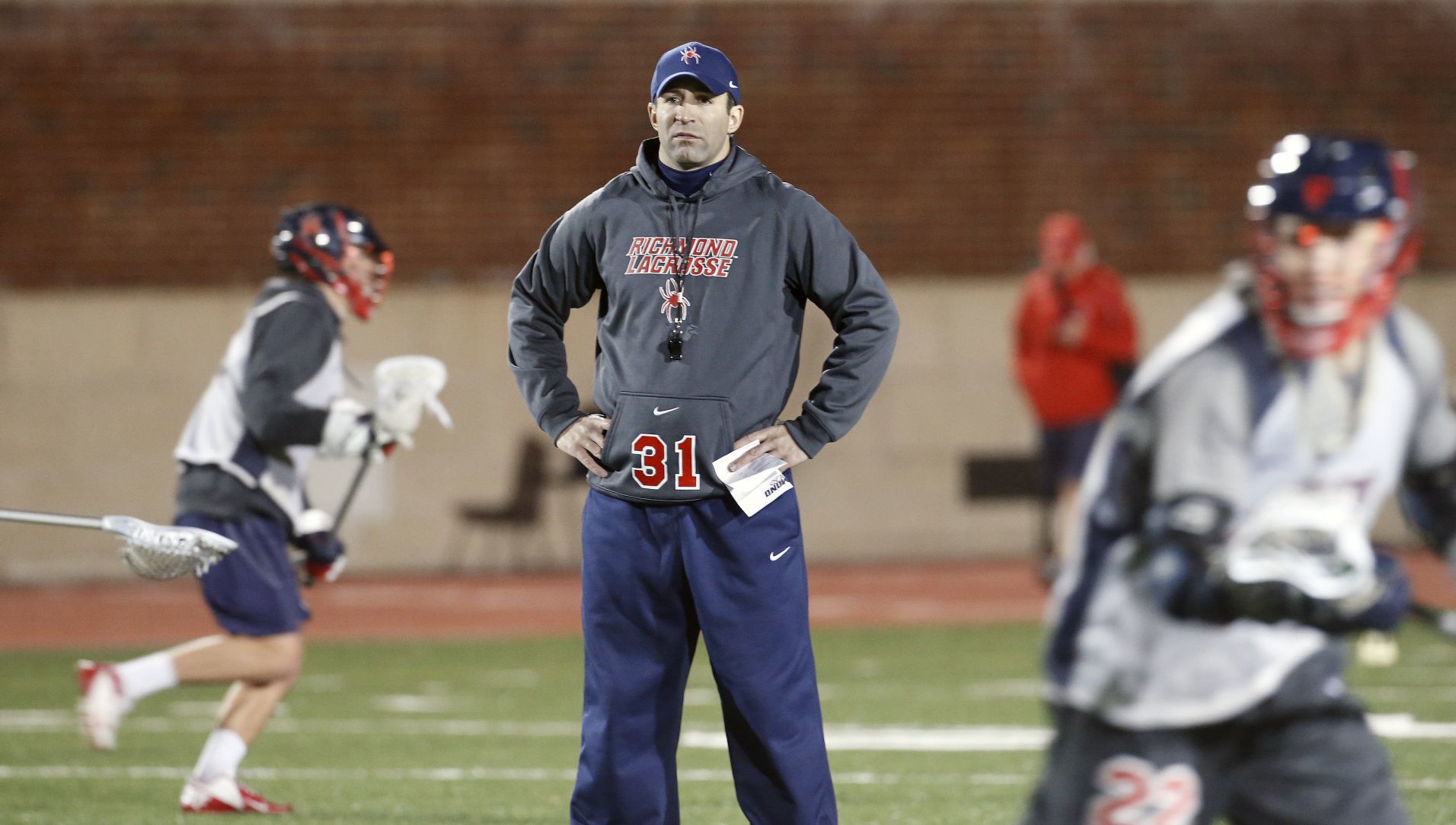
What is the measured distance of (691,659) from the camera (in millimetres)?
4684

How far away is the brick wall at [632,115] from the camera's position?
16.6 meters

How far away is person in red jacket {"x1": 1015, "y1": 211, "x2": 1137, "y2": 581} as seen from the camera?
41.5 feet

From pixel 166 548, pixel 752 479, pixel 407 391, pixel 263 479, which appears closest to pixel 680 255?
pixel 752 479

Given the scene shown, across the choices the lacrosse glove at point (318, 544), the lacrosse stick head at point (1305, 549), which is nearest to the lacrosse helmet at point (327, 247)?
the lacrosse glove at point (318, 544)

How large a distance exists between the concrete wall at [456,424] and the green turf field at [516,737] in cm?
466

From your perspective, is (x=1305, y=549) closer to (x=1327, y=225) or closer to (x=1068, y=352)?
(x=1327, y=225)

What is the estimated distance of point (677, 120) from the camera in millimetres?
4773

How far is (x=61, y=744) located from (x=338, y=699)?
179cm

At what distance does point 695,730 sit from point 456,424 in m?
8.72

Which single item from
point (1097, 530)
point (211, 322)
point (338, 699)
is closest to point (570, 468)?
point (211, 322)

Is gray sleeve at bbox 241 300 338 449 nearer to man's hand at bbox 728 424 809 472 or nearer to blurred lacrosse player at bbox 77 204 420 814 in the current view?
blurred lacrosse player at bbox 77 204 420 814

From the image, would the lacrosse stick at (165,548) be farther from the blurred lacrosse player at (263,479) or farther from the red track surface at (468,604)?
the red track surface at (468,604)

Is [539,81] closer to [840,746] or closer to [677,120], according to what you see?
[840,746]

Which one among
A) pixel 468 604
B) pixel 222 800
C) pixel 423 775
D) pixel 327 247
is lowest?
pixel 468 604
